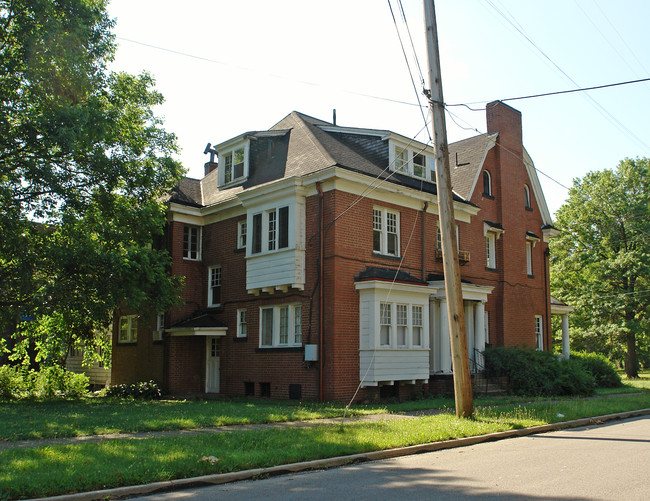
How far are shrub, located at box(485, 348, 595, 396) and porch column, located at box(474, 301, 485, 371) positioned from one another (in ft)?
1.33

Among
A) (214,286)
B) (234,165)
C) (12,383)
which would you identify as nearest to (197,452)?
(214,286)

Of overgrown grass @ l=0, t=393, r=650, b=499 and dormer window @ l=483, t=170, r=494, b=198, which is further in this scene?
dormer window @ l=483, t=170, r=494, b=198

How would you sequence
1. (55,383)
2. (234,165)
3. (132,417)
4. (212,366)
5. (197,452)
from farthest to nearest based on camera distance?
(234,165) < (212,366) < (55,383) < (132,417) < (197,452)

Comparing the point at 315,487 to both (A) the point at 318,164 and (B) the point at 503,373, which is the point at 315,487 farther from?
(B) the point at 503,373

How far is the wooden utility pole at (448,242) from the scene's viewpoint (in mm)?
13391

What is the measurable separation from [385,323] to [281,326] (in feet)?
12.3

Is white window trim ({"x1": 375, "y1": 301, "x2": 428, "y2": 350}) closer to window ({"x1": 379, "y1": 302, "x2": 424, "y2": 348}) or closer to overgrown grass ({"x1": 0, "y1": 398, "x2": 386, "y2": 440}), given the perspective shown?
window ({"x1": 379, "y1": 302, "x2": 424, "y2": 348})

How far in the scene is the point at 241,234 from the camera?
2339 cm

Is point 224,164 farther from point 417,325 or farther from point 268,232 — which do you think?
point 417,325

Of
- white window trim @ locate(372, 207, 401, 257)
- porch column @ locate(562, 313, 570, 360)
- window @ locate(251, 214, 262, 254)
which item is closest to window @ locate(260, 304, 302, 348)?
window @ locate(251, 214, 262, 254)

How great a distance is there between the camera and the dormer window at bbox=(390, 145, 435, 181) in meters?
22.7

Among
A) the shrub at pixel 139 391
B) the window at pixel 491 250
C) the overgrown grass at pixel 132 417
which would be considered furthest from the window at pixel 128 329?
the window at pixel 491 250

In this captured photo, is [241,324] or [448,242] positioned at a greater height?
[448,242]

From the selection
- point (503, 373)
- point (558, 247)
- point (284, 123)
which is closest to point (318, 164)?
point (284, 123)
